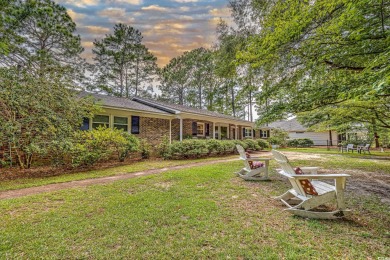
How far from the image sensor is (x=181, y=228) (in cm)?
290

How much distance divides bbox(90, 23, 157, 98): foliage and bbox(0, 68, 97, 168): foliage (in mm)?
16517

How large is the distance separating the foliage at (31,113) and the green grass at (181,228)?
132 inches

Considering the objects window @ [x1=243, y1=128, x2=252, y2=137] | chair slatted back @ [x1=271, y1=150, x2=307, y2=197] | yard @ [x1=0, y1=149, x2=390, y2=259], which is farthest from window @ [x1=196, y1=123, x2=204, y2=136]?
chair slatted back @ [x1=271, y1=150, x2=307, y2=197]

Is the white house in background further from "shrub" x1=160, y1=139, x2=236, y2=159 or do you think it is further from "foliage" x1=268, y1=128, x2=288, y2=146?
"shrub" x1=160, y1=139, x2=236, y2=159

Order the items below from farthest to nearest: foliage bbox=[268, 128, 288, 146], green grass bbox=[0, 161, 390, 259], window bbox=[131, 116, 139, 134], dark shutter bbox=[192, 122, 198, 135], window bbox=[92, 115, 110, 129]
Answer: foliage bbox=[268, 128, 288, 146]
dark shutter bbox=[192, 122, 198, 135]
window bbox=[131, 116, 139, 134]
window bbox=[92, 115, 110, 129]
green grass bbox=[0, 161, 390, 259]

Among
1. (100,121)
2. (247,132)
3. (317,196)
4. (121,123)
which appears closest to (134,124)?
(121,123)

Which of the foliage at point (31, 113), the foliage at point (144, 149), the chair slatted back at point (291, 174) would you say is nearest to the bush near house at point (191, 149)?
the foliage at point (144, 149)

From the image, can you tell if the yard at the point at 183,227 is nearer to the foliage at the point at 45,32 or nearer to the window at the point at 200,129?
the foliage at the point at 45,32

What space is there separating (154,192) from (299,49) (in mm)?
5825

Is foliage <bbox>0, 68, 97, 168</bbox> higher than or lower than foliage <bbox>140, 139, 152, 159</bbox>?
higher

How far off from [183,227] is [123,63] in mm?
26192

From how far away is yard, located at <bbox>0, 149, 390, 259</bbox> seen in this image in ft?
7.66

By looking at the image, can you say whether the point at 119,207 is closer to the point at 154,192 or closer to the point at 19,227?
the point at 154,192

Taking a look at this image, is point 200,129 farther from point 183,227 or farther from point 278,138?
point 183,227
